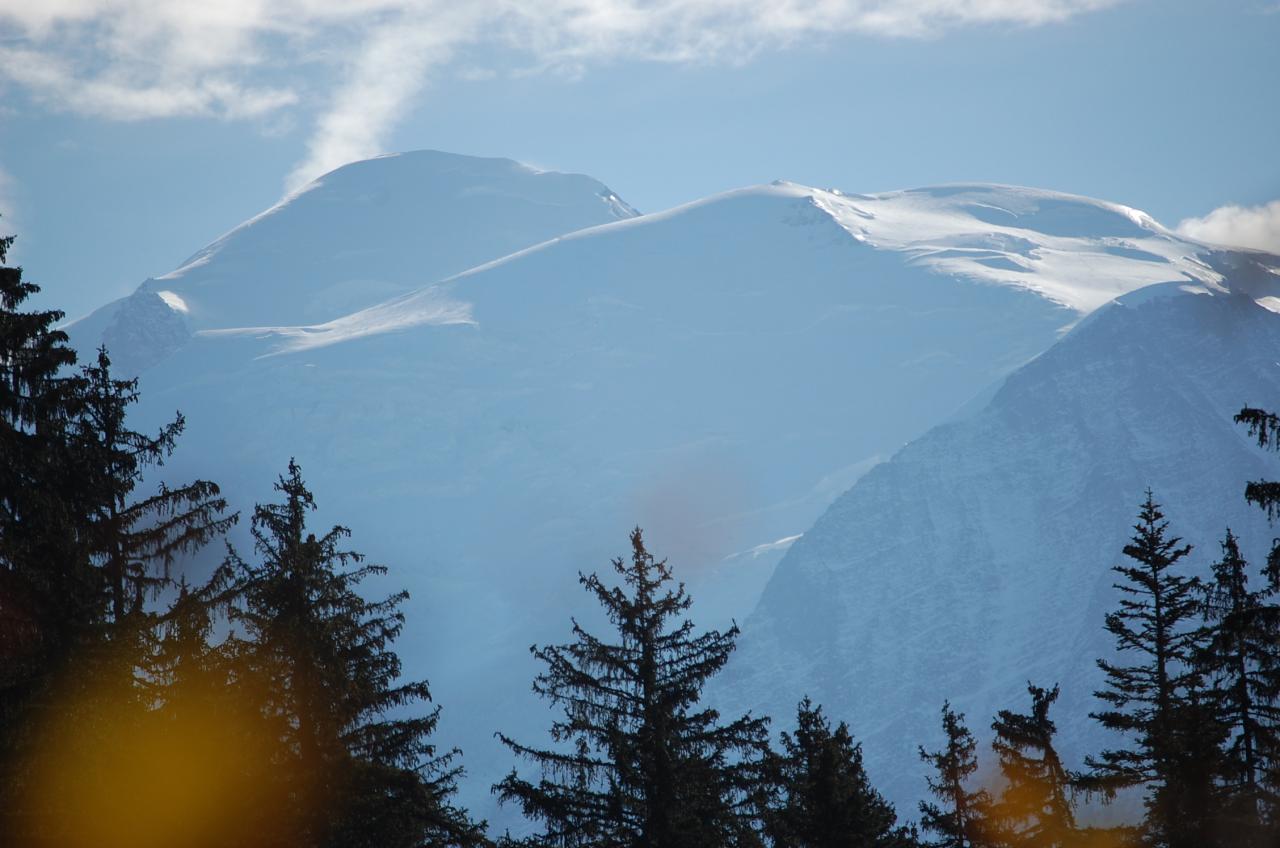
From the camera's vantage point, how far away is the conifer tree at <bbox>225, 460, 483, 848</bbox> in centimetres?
1777

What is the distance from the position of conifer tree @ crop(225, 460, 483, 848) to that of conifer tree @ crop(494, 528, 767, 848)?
176 cm

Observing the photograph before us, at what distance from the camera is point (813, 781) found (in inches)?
824

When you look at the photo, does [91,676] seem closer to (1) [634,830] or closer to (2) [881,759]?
(1) [634,830]

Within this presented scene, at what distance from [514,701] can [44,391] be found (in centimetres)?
16723

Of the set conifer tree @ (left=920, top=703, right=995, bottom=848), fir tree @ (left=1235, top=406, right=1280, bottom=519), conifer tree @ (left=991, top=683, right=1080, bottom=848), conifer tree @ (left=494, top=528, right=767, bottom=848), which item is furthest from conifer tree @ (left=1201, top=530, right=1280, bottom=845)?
conifer tree @ (left=494, top=528, right=767, bottom=848)

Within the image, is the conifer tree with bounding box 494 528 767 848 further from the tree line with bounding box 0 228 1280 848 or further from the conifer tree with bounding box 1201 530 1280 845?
the conifer tree with bounding box 1201 530 1280 845

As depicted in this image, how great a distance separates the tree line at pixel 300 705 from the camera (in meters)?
14.7

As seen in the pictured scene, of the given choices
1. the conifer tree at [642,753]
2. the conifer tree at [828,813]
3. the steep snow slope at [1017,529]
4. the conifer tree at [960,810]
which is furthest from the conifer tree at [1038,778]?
the steep snow slope at [1017,529]

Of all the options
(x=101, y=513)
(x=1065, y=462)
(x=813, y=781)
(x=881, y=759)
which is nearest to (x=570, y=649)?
(x=813, y=781)

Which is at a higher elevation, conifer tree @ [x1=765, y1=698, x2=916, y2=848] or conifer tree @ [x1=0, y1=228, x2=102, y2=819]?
conifer tree @ [x1=0, y1=228, x2=102, y2=819]

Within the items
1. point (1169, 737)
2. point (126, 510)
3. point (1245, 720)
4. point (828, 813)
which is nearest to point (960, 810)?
point (828, 813)

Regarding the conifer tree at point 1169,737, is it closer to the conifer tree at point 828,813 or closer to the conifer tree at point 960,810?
the conifer tree at point 960,810

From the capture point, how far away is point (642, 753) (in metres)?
17.5

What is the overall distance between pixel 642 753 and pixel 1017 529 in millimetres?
153984
